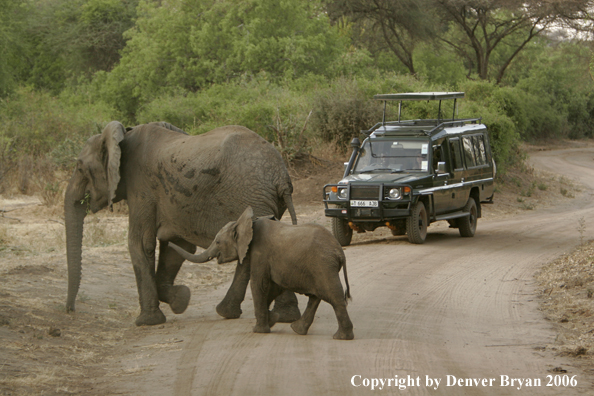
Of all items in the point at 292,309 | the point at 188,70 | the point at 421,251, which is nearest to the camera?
the point at 292,309

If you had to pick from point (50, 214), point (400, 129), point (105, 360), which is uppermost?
point (400, 129)

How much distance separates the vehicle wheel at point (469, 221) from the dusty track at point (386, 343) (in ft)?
10.8

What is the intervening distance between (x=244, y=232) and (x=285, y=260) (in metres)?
0.50

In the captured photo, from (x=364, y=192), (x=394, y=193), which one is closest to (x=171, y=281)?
(x=364, y=192)

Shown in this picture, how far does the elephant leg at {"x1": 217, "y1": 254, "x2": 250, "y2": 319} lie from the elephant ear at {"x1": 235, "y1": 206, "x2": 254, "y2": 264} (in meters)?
0.30

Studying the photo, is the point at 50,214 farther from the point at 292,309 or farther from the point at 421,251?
the point at 292,309

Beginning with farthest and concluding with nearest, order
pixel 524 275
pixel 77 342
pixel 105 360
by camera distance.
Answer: pixel 524 275
pixel 77 342
pixel 105 360

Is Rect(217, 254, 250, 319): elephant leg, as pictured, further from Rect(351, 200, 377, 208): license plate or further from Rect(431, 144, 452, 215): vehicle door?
Rect(431, 144, 452, 215): vehicle door

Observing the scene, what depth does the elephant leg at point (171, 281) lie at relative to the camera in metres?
8.73

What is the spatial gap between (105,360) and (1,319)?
1463mm

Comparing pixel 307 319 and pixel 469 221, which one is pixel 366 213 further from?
pixel 307 319

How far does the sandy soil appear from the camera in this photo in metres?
5.93

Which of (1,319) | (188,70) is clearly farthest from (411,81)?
(1,319)

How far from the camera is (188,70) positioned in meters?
34.0
